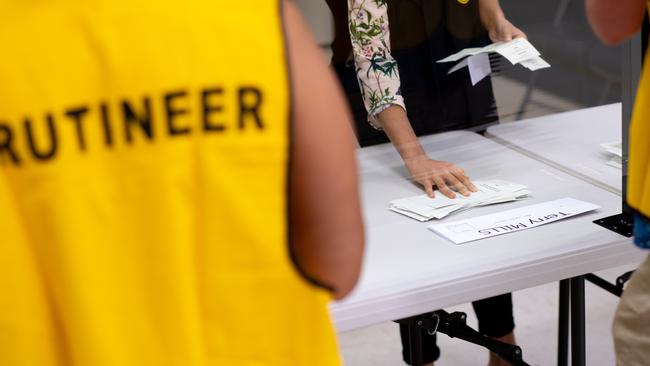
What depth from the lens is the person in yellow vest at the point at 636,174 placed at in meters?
1.33

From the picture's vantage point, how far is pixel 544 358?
2.90m

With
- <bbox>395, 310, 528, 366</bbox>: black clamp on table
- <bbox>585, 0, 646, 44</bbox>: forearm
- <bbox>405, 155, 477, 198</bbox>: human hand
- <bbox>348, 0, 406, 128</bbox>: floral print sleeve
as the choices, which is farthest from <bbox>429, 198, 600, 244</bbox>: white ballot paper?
<bbox>585, 0, 646, 44</bbox>: forearm

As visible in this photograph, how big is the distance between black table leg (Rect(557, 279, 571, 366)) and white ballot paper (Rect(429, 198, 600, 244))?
0.73 feet

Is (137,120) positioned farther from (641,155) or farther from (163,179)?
(641,155)

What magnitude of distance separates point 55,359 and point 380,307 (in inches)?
32.2

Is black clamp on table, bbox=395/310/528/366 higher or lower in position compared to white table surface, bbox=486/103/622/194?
lower

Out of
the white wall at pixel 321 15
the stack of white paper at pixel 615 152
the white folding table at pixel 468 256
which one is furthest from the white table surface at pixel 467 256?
the white wall at pixel 321 15

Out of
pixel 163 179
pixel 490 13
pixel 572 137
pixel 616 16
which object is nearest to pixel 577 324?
pixel 572 137

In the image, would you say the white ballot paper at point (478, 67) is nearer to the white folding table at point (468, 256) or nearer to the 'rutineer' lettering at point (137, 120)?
the white folding table at point (468, 256)

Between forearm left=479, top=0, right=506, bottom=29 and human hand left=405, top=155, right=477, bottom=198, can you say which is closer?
human hand left=405, top=155, right=477, bottom=198

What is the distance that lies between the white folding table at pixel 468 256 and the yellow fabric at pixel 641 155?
0.41m

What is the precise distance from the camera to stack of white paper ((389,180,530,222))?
6.50ft

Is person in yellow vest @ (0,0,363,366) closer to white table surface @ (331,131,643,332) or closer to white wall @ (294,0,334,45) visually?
white table surface @ (331,131,643,332)

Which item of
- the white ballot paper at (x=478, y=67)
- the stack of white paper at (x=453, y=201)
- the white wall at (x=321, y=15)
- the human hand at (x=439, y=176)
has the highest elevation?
the white wall at (x=321, y=15)
